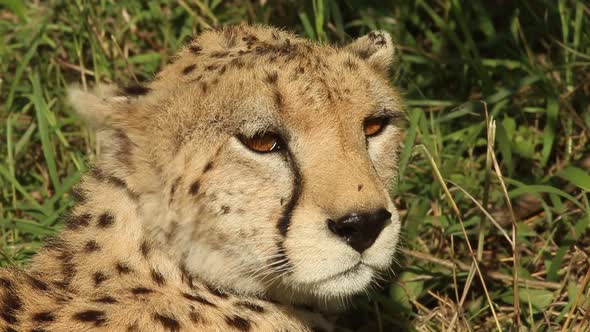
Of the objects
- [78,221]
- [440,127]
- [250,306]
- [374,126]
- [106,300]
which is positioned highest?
[374,126]

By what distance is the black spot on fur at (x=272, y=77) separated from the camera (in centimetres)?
229

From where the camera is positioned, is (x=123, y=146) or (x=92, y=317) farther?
(x=123, y=146)

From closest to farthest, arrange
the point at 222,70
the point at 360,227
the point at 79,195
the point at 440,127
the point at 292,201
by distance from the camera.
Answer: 1. the point at 360,227
2. the point at 292,201
3. the point at 222,70
4. the point at 79,195
5. the point at 440,127

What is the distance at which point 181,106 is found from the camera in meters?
2.31

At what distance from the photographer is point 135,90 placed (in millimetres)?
2369

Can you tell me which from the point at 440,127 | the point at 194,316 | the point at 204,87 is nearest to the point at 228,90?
the point at 204,87

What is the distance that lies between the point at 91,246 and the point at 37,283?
0.15 m

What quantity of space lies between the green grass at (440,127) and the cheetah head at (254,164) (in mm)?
704

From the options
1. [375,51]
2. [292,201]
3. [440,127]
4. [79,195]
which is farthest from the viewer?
[440,127]

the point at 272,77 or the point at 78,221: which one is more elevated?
the point at 272,77

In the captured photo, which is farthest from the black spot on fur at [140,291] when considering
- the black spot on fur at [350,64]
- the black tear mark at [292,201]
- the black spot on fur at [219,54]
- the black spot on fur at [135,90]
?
the black spot on fur at [350,64]

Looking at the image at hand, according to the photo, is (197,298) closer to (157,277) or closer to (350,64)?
(157,277)

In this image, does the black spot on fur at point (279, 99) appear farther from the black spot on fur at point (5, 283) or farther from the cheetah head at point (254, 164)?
the black spot on fur at point (5, 283)

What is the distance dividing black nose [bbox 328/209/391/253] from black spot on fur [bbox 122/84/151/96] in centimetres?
55
